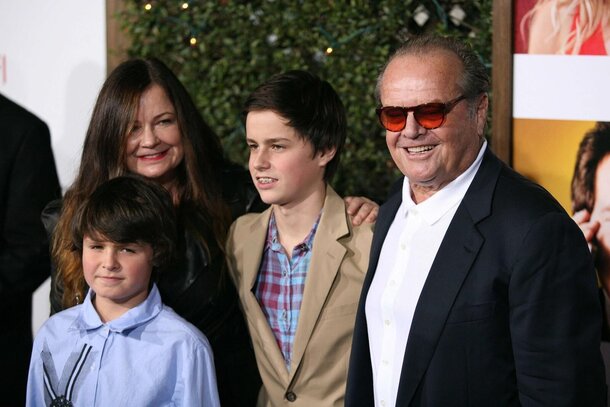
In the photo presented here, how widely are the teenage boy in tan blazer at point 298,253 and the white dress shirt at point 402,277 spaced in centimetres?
37

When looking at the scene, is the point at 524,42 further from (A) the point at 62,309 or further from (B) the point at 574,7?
(A) the point at 62,309

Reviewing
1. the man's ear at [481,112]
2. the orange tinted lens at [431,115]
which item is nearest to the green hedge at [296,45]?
the man's ear at [481,112]

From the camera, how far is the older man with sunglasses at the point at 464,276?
1948 millimetres

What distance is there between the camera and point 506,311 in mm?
2035

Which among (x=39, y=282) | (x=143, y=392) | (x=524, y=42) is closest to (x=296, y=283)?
(x=143, y=392)

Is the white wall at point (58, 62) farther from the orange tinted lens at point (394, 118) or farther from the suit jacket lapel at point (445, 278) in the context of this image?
the suit jacket lapel at point (445, 278)

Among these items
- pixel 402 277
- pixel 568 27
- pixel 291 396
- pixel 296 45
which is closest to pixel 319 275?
pixel 291 396

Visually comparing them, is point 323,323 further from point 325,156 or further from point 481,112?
point 481,112

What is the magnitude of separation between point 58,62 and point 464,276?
3.25 m

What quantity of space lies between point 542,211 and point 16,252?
2.12m

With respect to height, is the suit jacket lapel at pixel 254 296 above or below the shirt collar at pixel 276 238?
below

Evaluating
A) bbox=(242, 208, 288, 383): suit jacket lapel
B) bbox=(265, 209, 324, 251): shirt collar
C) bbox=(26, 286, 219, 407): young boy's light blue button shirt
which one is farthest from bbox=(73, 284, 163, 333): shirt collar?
bbox=(265, 209, 324, 251): shirt collar

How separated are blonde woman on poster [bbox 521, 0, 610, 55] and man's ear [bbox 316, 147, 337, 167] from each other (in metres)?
1.15

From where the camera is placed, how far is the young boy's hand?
2.81m
